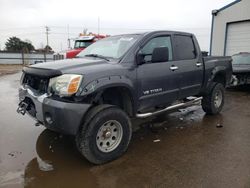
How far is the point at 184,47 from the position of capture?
549cm

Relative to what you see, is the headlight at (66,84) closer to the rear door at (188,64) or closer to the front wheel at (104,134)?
the front wheel at (104,134)

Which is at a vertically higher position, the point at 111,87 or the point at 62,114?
the point at 111,87

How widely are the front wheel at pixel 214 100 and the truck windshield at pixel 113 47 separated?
2.75 m

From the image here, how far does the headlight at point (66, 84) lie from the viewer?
11.4 feet

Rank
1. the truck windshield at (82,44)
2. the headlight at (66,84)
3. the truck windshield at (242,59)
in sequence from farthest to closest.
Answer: the truck windshield at (82,44) → the truck windshield at (242,59) → the headlight at (66,84)

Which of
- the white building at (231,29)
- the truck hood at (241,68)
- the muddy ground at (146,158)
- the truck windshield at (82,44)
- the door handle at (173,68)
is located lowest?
the muddy ground at (146,158)

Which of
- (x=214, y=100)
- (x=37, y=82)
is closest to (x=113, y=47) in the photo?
(x=37, y=82)

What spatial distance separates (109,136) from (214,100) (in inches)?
142

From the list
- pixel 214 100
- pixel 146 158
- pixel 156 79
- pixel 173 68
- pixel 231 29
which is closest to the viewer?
pixel 146 158

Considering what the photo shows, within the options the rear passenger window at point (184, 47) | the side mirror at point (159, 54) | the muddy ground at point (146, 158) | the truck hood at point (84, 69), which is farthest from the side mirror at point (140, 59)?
the muddy ground at point (146, 158)

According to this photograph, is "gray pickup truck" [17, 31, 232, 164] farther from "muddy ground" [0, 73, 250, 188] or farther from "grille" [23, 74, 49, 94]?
"muddy ground" [0, 73, 250, 188]

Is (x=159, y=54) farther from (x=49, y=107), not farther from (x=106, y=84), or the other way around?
(x=49, y=107)

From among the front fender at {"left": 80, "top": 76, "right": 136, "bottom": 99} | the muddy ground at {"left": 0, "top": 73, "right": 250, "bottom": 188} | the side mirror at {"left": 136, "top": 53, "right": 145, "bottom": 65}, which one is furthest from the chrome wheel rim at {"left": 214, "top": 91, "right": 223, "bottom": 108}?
the front fender at {"left": 80, "top": 76, "right": 136, "bottom": 99}

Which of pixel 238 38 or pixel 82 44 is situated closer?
pixel 238 38
